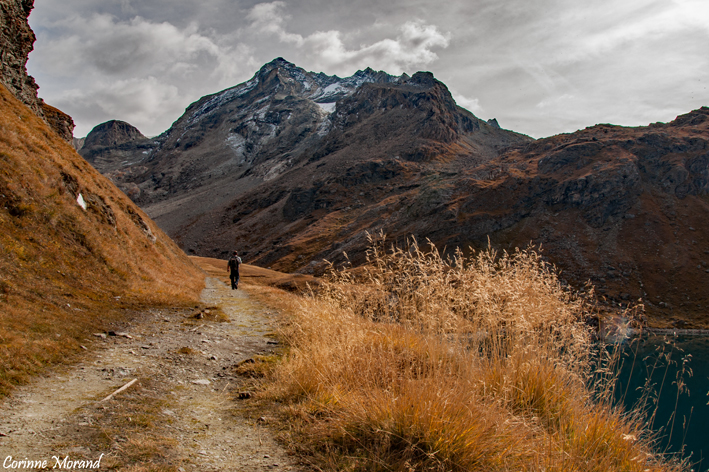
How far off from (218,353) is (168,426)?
377cm

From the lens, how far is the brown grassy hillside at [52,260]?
6.67 m

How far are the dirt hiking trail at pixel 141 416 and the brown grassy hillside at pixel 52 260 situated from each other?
2.08 ft

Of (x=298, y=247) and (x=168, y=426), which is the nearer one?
(x=168, y=426)

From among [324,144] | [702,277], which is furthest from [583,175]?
[324,144]

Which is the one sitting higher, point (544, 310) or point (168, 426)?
point (544, 310)

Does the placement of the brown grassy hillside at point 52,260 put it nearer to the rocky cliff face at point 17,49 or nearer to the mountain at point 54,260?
the mountain at point 54,260

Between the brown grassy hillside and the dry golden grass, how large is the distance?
14.9ft

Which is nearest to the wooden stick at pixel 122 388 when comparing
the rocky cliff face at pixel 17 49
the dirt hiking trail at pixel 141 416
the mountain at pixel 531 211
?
the dirt hiking trail at pixel 141 416

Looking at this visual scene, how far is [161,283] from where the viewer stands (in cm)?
1617

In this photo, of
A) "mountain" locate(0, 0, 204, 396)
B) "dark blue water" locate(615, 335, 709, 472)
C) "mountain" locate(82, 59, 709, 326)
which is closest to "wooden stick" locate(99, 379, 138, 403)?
"mountain" locate(0, 0, 204, 396)

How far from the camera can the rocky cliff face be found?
71.1 ft

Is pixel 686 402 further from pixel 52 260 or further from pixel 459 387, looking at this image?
pixel 52 260


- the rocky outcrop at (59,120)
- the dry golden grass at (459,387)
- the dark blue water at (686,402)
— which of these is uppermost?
the rocky outcrop at (59,120)

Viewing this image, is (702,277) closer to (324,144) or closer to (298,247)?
(298,247)
